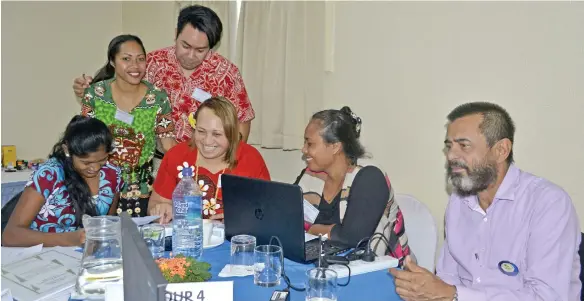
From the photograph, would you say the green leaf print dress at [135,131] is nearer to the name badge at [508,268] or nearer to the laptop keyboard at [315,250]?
the laptop keyboard at [315,250]

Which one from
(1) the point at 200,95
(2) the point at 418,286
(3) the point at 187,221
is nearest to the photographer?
(2) the point at 418,286

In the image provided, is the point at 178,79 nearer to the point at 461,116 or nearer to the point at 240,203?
the point at 240,203

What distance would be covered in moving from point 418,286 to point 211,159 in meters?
1.44

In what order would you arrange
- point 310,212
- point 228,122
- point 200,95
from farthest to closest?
point 200,95 < point 228,122 < point 310,212

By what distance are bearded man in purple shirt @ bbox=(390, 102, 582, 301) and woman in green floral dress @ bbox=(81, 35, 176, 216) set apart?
1840 mm

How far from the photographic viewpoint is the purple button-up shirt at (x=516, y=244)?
1.90 meters

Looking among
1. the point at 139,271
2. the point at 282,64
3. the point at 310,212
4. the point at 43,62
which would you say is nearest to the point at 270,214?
the point at 310,212

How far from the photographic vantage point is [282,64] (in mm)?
4250

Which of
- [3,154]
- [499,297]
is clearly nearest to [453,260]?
[499,297]

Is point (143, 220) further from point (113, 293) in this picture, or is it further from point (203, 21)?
point (203, 21)

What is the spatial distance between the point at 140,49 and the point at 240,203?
1.67m

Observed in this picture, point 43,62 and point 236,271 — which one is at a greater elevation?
point 43,62

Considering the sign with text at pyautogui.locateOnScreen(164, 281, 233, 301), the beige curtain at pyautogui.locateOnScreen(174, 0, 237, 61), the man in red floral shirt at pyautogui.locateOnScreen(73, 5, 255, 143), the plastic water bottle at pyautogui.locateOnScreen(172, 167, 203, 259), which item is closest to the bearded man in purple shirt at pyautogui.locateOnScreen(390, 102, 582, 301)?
the sign with text at pyautogui.locateOnScreen(164, 281, 233, 301)

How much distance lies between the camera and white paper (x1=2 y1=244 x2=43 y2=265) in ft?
6.81
